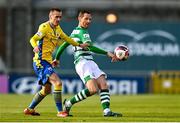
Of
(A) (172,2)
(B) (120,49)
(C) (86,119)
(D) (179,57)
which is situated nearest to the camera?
(C) (86,119)

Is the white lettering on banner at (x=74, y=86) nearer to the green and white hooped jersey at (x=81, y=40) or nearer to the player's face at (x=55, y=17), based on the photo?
the green and white hooped jersey at (x=81, y=40)

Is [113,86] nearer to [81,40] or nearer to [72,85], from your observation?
[72,85]

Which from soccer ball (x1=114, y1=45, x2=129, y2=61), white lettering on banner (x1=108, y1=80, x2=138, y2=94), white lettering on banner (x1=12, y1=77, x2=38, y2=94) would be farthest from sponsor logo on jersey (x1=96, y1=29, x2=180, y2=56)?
soccer ball (x1=114, y1=45, x2=129, y2=61)

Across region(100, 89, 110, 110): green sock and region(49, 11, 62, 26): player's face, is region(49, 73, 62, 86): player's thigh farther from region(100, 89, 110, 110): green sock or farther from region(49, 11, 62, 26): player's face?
region(49, 11, 62, 26): player's face

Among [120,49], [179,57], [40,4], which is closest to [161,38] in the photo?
[179,57]

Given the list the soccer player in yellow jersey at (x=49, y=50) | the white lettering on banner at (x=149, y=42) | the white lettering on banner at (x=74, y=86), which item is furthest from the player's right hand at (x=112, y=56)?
the white lettering on banner at (x=149, y=42)

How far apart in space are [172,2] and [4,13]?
32.9ft

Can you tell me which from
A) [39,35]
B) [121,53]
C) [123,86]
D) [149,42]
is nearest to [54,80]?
[39,35]

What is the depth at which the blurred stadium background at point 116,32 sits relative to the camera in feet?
139

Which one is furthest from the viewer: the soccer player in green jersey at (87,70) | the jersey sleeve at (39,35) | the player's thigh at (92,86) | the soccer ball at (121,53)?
the soccer ball at (121,53)

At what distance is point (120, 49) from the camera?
1731 centimetres

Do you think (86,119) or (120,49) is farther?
(120,49)

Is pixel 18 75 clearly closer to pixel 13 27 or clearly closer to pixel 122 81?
pixel 122 81

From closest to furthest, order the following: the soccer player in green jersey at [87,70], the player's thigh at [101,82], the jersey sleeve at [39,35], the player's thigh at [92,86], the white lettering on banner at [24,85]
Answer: the jersey sleeve at [39,35] < the player's thigh at [92,86] < the soccer player in green jersey at [87,70] < the player's thigh at [101,82] < the white lettering on banner at [24,85]
